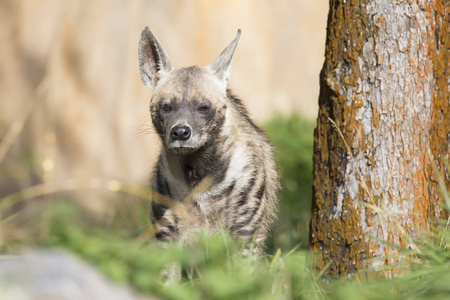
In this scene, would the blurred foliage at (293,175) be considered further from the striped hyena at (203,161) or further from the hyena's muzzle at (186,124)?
the hyena's muzzle at (186,124)

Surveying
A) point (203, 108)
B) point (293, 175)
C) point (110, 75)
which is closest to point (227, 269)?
point (203, 108)

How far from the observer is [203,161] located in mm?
4789

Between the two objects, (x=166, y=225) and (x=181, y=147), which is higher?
(x=181, y=147)

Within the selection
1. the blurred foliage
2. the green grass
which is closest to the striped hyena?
the green grass

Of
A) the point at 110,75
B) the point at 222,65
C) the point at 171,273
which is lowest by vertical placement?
the point at 171,273

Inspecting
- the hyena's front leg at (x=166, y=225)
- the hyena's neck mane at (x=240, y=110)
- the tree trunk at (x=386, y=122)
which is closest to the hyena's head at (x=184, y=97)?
the hyena's neck mane at (x=240, y=110)

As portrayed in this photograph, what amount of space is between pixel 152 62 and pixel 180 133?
37.6 inches

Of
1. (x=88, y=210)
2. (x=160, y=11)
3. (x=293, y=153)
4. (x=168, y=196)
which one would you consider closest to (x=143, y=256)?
(x=168, y=196)

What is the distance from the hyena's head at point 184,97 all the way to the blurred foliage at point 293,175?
3.71 feet

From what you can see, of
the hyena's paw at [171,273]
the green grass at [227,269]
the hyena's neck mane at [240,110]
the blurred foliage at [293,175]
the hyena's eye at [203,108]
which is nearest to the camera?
the green grass at [227,269]

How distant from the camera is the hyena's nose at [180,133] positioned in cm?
441

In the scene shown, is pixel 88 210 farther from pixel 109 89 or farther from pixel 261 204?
pixel 261 204

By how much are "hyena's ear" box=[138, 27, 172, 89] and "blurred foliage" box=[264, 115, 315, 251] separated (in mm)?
1373

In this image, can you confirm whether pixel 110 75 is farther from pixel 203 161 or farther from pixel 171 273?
pixel 171 273
